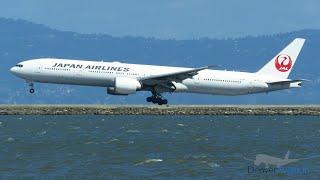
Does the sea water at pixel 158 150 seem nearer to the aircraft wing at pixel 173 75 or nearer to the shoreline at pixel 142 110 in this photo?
the aircraft wing at pixel 173 75

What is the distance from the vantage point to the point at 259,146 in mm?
59281

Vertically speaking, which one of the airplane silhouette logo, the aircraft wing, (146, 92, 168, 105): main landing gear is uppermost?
the aircraft wing

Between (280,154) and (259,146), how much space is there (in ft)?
18.8

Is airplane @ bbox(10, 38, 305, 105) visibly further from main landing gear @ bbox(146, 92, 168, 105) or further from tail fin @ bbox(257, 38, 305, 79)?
tail fin @ bbox(257, 38, 305, 79)

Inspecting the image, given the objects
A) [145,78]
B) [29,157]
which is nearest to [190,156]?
[29,157]

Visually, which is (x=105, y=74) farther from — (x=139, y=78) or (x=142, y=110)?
(x=142, y=110)

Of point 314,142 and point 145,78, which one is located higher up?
point 145,78

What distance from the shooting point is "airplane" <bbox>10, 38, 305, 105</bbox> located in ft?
283

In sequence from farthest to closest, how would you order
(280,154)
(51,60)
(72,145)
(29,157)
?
(51,60) → (72,145) → (280,154) → (29,157)

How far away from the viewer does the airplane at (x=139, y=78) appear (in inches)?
3393

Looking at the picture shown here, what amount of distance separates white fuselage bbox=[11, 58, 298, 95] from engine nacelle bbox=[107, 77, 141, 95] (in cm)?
59

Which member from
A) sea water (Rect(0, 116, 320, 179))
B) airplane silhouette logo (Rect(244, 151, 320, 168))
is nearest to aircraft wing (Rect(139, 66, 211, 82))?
sea water (Rect(0, 116, 320, 179))

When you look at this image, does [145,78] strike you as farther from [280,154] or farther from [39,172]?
[39,172]

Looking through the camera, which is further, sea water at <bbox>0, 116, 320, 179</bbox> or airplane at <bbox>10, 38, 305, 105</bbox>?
airplane at <bbox>10, 38, 305, 105</bbox>
